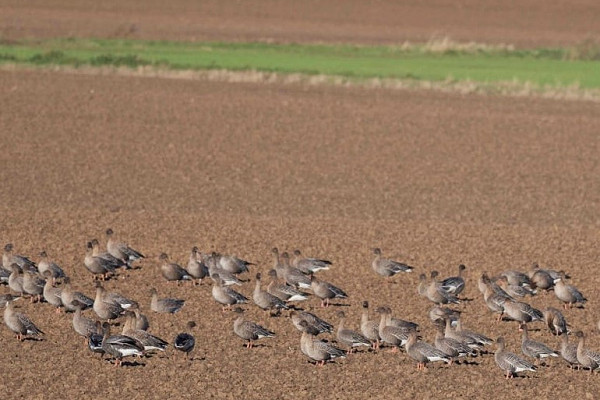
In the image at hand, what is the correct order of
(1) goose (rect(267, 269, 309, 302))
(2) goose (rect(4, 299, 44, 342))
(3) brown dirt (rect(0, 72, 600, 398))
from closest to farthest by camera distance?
1. (3) brown dirt (rect(0, 72, 600, 398))
2. (2) goose (rect(4, 299, 44, 342))
3. (1) goose (rect(267, 269, 309, 302))

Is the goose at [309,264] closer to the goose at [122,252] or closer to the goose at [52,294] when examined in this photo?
the goose at [122,252]

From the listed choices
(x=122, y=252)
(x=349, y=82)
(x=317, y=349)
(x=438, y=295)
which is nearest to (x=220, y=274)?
(x=122, y=252)

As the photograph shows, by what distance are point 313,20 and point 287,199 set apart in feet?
216

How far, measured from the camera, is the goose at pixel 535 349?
61.6 feet

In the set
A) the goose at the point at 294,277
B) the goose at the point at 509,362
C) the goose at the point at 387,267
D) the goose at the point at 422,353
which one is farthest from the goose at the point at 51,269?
the goose at the point at 509,362

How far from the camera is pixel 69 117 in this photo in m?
45.3

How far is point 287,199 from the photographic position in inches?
1352

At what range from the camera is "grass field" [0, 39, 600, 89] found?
6041cm

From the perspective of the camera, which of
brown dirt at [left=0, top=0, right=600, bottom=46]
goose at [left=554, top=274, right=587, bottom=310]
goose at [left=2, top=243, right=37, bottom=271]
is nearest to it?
goose at [left=554, top=274, right=587, bottom=310]

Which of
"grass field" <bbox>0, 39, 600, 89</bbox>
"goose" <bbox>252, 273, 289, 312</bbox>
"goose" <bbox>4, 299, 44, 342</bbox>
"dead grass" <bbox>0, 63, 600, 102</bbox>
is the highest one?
"goose" <bbox>4, 299, 44, 342</bbox>

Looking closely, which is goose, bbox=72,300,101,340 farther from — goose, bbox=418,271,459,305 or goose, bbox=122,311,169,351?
goose, bbox=418,271,459,305

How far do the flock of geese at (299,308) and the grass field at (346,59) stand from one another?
3499cm

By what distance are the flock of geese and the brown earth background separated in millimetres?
259

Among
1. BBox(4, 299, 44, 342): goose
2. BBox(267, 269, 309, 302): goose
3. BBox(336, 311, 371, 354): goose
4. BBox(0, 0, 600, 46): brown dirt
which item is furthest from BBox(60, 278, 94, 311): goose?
BBox(0, 0, 600, 46): brown dirt
